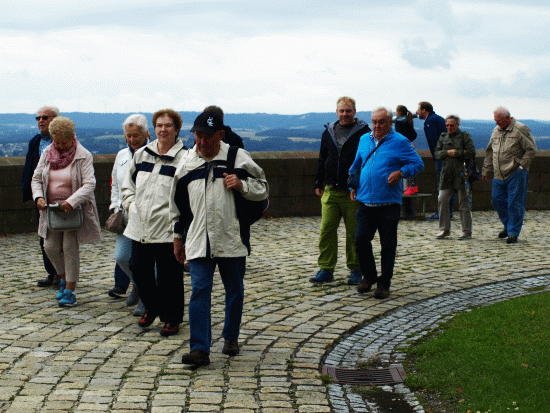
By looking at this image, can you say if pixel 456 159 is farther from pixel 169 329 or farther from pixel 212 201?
pixel 212 201

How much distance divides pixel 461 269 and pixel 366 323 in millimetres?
2980

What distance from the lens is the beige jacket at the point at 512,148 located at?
11008mm

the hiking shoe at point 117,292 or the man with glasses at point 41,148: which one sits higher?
the man with glasses at point 41,148

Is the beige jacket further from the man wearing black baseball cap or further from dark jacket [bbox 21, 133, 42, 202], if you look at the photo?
the man wearing black baseball cap

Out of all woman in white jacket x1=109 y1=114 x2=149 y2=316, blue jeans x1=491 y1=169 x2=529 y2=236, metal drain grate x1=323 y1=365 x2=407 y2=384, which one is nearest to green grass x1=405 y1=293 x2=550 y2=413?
→ metal drain grate x1=323 y1=365 x2=407 y2=384

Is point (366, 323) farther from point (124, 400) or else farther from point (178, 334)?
point (124, 400)

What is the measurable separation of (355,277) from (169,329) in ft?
8.89

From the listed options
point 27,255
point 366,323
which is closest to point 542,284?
point 366,323

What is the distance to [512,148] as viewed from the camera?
11.1 metres

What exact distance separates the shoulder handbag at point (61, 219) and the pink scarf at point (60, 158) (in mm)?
410

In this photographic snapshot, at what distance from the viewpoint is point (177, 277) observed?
6.10 m

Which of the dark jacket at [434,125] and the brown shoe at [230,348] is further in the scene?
the dark jacket at [434,125]

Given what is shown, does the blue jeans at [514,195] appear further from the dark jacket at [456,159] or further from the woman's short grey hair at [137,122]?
the woman's short grey hair at [137,122]

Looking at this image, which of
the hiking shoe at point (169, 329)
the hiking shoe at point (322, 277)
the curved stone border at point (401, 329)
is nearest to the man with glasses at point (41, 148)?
the hiking shoe at point (169, 329)
